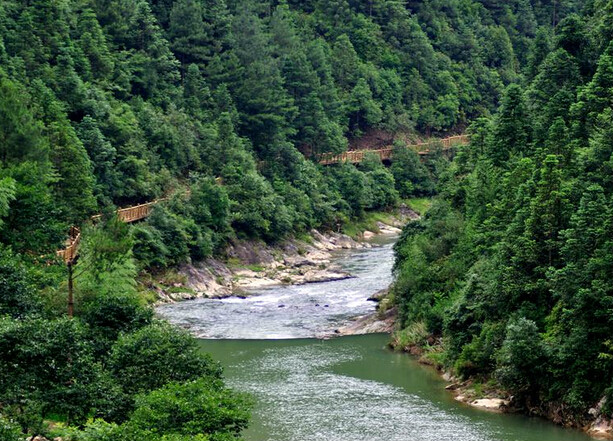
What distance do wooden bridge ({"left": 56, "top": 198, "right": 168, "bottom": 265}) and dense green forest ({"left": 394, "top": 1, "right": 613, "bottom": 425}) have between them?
70.7ft

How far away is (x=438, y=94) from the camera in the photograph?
523 ft

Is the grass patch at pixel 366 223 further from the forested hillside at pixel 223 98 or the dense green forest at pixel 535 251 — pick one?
the dense green forest at pixel 535 251

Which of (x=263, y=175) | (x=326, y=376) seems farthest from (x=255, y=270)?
(x=326, y=376)

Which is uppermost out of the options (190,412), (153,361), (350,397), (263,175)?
(263,175)

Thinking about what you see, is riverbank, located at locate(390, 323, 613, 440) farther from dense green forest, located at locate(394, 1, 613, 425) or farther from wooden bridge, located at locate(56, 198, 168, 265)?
wooden bridge, located at locate(56, 198, 168, 265)

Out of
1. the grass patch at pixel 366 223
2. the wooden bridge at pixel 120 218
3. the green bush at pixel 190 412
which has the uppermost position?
the wooden bridge at pixel 120 218

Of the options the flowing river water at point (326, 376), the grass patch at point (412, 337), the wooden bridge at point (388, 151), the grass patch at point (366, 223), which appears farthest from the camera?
the wooden bridge at point (388, 151)

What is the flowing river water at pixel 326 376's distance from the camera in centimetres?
5075

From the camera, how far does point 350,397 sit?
2248 inches

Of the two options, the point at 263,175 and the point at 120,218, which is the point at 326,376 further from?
the point at 263,175

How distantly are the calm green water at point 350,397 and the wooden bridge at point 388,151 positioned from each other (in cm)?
6439

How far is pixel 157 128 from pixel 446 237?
137 ft

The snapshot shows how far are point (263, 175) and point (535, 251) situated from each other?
6545 centimetres

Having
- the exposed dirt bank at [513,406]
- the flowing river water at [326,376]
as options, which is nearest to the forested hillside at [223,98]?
the flowing river water at [326,376]
